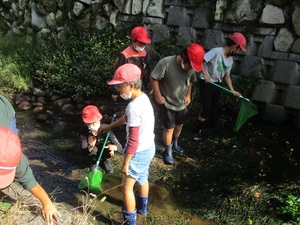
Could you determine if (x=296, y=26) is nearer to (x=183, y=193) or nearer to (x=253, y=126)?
(x=253, y=126)

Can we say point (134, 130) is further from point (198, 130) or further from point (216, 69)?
point (198, 130)

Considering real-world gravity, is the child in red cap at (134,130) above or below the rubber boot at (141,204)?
above

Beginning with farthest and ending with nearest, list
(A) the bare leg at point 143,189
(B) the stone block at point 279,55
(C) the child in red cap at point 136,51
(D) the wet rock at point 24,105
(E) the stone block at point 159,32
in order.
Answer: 1. (E) the stone block at point 159,32
2. (D) the wet rock at point 24,105
3. (B) the stone block at point 279,55
4. (C) the child in red cap at point 136,51
5. (A) the bare leg at point 143,189

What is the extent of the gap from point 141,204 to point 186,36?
400 centimetres

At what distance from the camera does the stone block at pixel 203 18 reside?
244 inches

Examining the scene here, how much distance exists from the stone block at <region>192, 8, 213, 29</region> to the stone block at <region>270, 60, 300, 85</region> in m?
1.56

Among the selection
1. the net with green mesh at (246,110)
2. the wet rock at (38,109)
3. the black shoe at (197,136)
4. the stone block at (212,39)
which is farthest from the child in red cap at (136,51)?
the wet rock at (38,109)

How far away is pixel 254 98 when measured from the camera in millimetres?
5762

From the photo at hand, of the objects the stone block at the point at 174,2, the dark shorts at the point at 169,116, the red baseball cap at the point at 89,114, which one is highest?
the stone block at the point at 174,2

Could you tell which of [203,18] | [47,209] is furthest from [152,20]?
[47,209]

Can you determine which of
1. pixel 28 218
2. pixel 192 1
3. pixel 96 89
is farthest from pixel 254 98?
pixel 28 218

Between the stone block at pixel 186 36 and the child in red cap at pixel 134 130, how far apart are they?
3733 millimetres

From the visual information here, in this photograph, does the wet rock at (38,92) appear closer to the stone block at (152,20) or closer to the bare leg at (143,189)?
the stone block at (152,20)

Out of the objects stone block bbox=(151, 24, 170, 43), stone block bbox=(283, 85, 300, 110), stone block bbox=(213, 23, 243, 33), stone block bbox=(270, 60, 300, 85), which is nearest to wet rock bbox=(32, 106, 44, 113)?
stone block bbox=(151, 24, 170, 43)
